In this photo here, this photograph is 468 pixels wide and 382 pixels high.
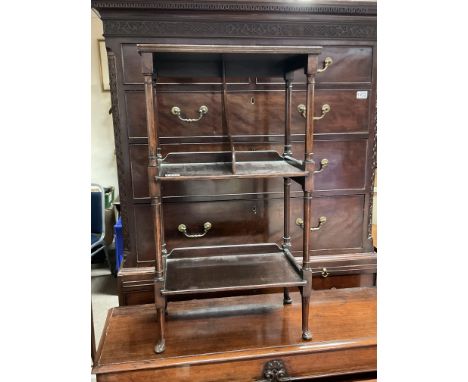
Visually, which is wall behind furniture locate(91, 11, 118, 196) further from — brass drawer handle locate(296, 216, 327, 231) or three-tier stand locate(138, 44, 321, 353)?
brass drawer handle locate(296, 216, 327, 231)

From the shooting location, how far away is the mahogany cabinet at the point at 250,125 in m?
1.12


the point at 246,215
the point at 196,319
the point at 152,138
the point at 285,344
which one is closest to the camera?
the point at 152,138

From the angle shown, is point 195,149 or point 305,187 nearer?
point 305,187

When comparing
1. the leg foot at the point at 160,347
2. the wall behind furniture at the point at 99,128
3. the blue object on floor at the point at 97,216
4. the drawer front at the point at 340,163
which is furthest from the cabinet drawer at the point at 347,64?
the wall behind furniture at the point at 99,128

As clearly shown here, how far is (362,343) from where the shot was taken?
3.43ft

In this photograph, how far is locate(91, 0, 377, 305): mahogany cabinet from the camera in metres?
1.12

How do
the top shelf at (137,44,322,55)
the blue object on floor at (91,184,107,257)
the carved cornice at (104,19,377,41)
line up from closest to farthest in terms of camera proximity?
the top shelf at (137,44,322,55), the carved cornice at (104,19,377,41), the blue object on floor at (91,184,107,257)

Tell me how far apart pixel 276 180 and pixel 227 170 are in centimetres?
35

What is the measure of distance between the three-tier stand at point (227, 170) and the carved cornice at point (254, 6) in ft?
0.62

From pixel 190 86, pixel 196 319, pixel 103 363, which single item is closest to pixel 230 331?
pixel 196 319

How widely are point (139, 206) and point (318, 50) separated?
2.66ft

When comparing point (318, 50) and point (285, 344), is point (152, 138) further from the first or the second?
point (285, 344)

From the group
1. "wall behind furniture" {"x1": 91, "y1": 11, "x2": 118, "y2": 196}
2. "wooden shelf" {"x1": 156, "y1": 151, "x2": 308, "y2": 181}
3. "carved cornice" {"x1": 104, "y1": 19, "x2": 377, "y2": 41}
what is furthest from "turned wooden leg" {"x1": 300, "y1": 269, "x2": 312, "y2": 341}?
"wall behind furniture" {"x1": 91, "y1": 11, "x2": 118, "y2": 196}

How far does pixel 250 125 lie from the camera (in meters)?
1.24
